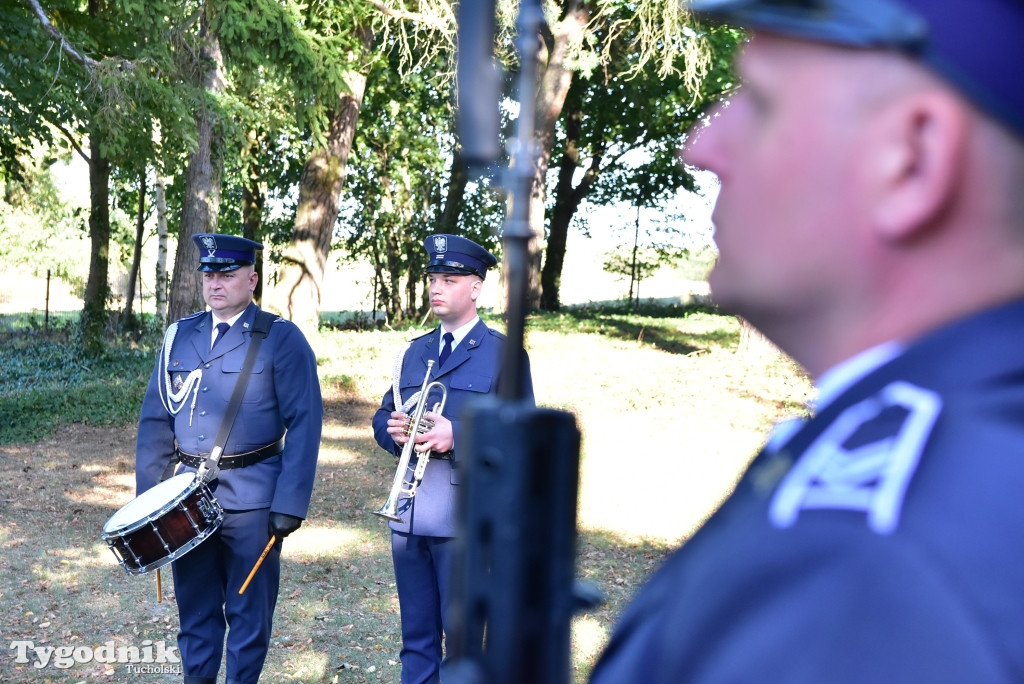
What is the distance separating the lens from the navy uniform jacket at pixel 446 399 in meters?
4.62

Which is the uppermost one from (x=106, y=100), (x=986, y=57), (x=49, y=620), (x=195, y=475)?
(x=106, y=100)

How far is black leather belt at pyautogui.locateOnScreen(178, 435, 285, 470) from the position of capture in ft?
15.7

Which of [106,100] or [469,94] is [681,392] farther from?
[469,94]

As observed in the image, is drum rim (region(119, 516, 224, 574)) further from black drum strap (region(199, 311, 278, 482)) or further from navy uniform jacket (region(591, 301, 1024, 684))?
navy uniform jacket (region(591, 301, 1024, 684))

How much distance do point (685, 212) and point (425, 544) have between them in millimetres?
30180

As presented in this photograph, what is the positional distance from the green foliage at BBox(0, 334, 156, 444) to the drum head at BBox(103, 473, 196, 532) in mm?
8486

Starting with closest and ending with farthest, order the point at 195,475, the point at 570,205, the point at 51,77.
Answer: the point at 195,475
the point at 51,77
the point at 570,205

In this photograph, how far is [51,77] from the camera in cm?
1021

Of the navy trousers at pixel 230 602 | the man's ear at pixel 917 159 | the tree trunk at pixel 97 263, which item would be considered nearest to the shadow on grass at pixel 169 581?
the navy trousers at pixel 230 602

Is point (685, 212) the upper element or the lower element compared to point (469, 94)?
upper

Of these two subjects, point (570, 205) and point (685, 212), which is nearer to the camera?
point (570, 205)

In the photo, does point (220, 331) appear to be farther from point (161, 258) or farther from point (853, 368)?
point (161, 258)

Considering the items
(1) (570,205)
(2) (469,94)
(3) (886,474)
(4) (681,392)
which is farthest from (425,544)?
(1) (570,205)

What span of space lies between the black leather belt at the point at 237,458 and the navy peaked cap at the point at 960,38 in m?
4.40
